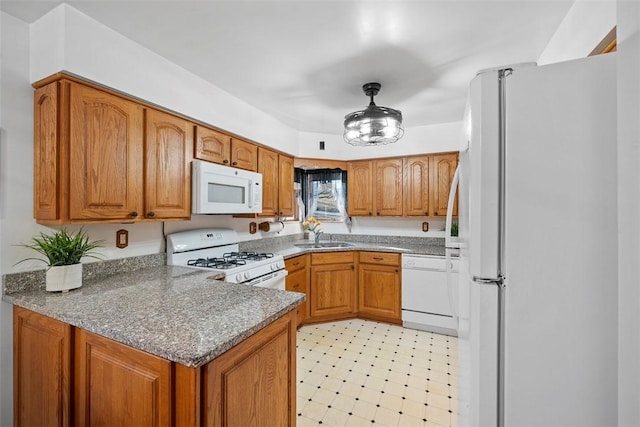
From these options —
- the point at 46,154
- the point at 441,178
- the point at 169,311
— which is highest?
the point at 441,178

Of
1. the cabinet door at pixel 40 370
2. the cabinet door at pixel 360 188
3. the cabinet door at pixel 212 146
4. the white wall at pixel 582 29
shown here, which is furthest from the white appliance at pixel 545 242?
the cabinet door at pixel 360 188

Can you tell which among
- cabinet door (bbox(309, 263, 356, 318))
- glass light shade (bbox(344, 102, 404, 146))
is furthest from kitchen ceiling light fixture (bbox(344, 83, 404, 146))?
cabinet door (bbox(309, 263, 356, 318))

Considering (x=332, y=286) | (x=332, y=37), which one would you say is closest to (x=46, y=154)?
(x=332, y=37)

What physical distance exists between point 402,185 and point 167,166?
8.43 feet

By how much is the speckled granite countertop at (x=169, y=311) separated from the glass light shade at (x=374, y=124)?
4.61ft

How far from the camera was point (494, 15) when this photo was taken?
1453 millimetres

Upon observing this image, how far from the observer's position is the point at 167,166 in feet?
6.26

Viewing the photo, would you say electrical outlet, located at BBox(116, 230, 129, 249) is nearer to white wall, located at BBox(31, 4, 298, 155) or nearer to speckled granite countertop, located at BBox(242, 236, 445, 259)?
white wall, located at BBox(31, 4, 298, 155)

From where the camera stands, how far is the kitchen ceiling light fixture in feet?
6.91

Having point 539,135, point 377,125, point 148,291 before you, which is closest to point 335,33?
point 377,125

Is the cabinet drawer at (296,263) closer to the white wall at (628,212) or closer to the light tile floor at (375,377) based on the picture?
the light tile floor at (375,377)

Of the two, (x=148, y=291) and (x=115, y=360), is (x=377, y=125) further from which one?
(x=115, y=360)

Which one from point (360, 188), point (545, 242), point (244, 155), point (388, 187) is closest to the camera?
point (545, 242)

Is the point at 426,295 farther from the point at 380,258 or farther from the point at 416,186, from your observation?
the point at 416,186
